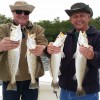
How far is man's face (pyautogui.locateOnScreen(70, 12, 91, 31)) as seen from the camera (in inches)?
226

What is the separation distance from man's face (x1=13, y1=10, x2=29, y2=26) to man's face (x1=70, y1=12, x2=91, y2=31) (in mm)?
810

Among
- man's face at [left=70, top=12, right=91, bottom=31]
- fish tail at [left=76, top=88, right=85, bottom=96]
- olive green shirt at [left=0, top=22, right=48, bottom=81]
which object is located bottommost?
fish tail at [left=76, top=88, right=85, bottom=96]

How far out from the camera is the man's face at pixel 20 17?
5863 mm

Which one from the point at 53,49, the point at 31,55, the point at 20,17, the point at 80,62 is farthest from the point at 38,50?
the point at 20,17

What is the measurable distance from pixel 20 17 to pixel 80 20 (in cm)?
101

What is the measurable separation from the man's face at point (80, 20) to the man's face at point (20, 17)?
810 millimetres

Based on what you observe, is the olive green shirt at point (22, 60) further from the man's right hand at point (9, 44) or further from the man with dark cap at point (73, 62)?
the man's right hand at point (9, 44)

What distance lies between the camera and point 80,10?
5.76 m

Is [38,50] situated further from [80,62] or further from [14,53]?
[80,62]

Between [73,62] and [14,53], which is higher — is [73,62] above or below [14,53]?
below

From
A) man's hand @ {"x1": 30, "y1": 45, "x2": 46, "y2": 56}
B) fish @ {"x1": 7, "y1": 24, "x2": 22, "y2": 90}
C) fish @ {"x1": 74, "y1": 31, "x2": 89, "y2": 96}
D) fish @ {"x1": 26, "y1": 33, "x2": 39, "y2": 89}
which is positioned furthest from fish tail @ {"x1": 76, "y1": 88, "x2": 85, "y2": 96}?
fish @ {"x1": 7, "y1": 24, "x2": 22, "y2": 90}

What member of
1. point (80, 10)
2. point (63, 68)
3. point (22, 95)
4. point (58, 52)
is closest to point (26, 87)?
point (22, 95)

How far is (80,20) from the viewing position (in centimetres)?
572

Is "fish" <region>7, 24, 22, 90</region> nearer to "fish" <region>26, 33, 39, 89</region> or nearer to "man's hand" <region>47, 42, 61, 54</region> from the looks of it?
"fish" <region>26, 33, 39, 89</region>
